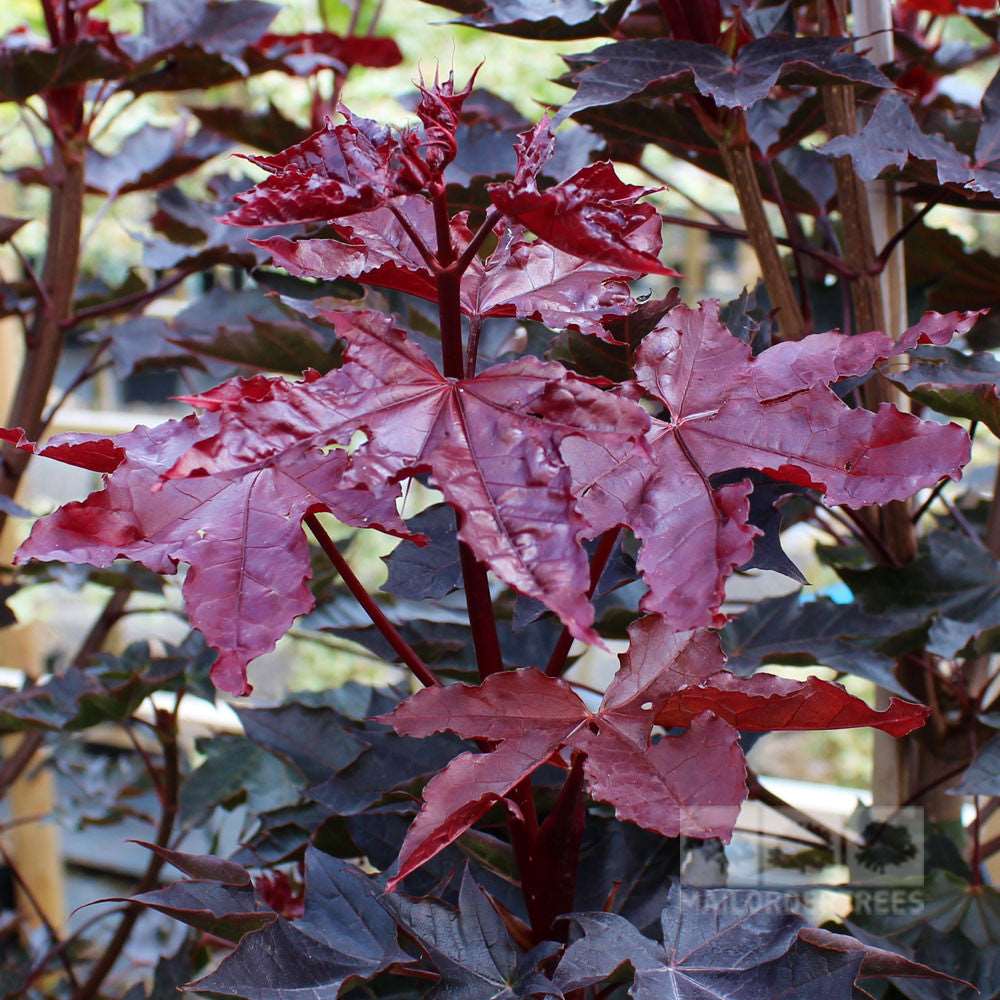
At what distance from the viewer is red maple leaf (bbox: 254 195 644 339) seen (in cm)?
44

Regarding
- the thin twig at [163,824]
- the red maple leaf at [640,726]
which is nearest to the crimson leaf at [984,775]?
the red maple leaf at [640,726]

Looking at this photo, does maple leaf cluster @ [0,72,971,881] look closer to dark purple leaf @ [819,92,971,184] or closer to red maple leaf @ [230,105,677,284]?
red maple leaf @ [230,105,677,284]

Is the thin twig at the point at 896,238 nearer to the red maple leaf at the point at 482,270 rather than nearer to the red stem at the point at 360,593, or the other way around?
the red maple leaf at the point at 482,270

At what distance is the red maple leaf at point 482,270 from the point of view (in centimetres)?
44

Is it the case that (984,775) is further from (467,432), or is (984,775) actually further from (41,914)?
(41,914)

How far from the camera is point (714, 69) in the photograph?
1.97 feet

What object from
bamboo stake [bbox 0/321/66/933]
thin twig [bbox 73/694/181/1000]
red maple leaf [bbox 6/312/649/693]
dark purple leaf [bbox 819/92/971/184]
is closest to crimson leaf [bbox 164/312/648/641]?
red maple leaf [bbox 6/312/649/693]

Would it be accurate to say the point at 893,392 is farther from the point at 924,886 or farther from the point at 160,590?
the point at 160,590

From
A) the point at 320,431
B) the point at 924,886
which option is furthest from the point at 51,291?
the point at 924,886

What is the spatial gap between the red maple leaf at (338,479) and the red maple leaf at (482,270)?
0.04 metres

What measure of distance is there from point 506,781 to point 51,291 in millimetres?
754

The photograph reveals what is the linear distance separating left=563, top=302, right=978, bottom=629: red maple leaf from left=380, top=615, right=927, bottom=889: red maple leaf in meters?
0.07

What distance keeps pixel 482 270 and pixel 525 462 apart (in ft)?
0.48

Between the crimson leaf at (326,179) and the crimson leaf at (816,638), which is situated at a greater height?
the crimson leaf at (326,179)
